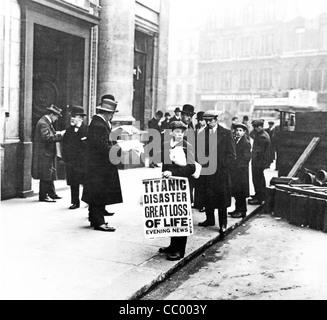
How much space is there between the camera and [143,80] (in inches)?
654

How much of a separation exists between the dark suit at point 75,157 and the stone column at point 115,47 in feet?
15.5

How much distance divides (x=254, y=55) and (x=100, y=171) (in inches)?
1929

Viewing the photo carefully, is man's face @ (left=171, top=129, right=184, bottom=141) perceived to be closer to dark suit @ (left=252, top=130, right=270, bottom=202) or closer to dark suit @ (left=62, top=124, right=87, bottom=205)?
dark suit @ (left=62, top=124, right=87, bottom=205)

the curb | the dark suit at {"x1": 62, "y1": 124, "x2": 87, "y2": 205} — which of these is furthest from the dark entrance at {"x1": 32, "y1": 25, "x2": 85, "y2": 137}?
the curb

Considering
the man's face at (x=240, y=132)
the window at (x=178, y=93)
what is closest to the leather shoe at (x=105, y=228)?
the man's face at (x=240, y=132)

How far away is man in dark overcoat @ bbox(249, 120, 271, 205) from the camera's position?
1026 centimetres

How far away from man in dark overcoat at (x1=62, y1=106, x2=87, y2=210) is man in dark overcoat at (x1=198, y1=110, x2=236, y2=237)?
2372mm

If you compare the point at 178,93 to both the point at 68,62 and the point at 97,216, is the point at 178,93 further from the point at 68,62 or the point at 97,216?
the point at 97,216

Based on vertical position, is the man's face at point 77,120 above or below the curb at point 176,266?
above

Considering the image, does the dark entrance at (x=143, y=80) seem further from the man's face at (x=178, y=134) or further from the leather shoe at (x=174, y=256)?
the leather shoe at (x=174, y=256)

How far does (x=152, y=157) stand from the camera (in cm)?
1596

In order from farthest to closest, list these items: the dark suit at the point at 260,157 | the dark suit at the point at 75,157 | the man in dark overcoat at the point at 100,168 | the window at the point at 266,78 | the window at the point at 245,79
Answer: the window at the point at 245,79
the window at the point at 266,78
the dark suit at the point at 260,157
the dark suit at the point at 75,157
the man in dark overcoat at the point at 100,168

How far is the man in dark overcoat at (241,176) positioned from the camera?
8.90 metres

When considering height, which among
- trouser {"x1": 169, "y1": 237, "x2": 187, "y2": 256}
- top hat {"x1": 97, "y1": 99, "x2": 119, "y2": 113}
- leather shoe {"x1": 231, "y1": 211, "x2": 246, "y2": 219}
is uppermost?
top hat {"x1": 97, "y1": 99, "x2": 119, "y2": 113}
